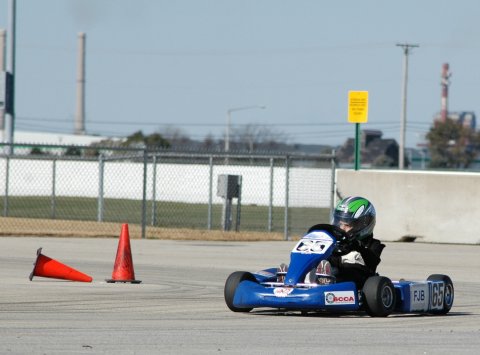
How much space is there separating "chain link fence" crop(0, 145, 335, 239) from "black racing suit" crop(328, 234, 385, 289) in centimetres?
1267

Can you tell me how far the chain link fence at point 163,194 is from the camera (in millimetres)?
25844

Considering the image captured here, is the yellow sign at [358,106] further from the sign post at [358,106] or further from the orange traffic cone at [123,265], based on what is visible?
the orange traffic cone at [123,265]

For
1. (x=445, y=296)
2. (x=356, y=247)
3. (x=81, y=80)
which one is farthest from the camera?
(x=81, y=80)

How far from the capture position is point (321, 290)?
34.3 ft

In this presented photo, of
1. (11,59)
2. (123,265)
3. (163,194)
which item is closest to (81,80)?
(163,194)

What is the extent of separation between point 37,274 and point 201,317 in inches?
153

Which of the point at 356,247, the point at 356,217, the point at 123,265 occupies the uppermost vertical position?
the point at 356,217

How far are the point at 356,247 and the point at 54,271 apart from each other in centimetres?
423

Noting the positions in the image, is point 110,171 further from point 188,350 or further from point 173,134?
point 173,134

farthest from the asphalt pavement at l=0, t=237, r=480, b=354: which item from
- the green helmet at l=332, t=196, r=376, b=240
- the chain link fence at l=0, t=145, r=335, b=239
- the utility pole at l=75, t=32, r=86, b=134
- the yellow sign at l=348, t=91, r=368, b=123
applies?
the utility pole at l=75, t=32, r=86, b=134

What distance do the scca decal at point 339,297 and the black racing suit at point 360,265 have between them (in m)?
0.36

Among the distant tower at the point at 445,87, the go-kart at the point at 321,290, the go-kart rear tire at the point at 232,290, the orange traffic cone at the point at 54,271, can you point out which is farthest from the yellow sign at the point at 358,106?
the distant tower at the point at 445,87

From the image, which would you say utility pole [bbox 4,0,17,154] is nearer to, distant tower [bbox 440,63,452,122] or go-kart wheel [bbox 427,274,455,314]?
go-kart wheel [bbox 427,274,455,314]

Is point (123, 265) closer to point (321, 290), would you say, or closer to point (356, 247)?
point (356, 247)
